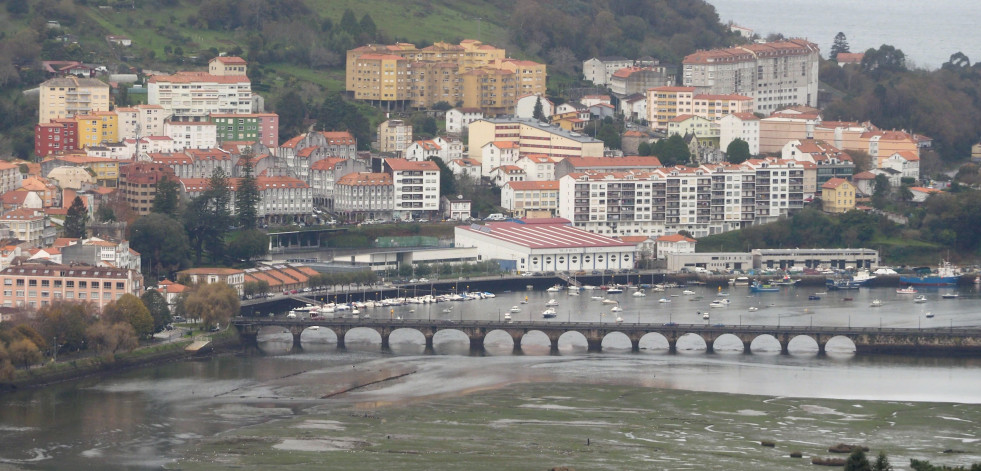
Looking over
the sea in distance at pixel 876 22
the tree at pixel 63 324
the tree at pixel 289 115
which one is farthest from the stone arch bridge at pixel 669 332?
the sea in distance at pixel 876 22

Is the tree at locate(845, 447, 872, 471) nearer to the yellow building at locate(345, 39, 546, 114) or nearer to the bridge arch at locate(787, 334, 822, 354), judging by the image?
the bridge arch at locate(787, 334, 822, 354)

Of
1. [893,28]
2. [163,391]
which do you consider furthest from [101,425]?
[893,28]

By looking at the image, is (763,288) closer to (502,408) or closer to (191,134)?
(191,134)

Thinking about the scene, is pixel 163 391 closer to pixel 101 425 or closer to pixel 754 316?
pixel 101 425

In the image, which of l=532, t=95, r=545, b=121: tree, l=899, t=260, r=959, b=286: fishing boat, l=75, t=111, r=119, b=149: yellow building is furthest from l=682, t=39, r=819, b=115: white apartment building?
l=75, t=111, r=119, b=149: yellow building

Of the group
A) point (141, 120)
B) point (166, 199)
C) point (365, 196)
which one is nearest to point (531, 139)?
point (365, 196)

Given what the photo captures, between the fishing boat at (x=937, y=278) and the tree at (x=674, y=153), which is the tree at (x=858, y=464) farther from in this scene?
the tree at (x=674, y=153)
